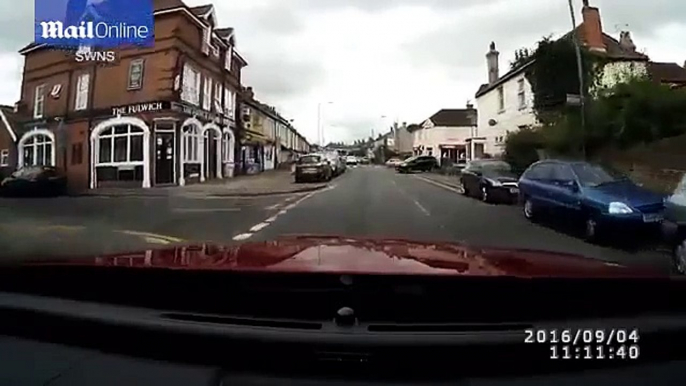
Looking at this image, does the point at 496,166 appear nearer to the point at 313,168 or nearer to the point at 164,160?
the point at 313,168

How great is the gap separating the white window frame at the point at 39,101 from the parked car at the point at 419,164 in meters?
2.52

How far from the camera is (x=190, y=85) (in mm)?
3836

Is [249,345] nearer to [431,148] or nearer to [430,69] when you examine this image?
[430,69]

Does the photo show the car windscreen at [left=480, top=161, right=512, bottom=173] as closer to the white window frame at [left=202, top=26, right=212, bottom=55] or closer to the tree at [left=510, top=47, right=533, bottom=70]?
the tree at [left=510, top=47, right=533, bottom=70]

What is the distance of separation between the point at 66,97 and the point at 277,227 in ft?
4.67

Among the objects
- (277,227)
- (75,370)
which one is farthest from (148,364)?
(277,227)

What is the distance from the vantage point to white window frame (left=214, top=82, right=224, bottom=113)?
3.96 metres

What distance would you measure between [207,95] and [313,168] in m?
1.18

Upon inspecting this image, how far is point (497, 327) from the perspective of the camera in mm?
1924

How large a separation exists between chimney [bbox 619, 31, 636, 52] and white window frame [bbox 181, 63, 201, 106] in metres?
2.32

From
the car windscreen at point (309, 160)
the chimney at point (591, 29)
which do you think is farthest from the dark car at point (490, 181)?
the car windscreen at point (309, 160)

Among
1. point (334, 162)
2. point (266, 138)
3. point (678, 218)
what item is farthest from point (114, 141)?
point (678, 218)

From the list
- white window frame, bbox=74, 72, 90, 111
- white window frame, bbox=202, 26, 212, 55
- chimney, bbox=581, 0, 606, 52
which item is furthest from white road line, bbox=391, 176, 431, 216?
white window frame, bbox=74, 72, 90, 111

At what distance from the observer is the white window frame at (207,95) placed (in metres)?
3.87
